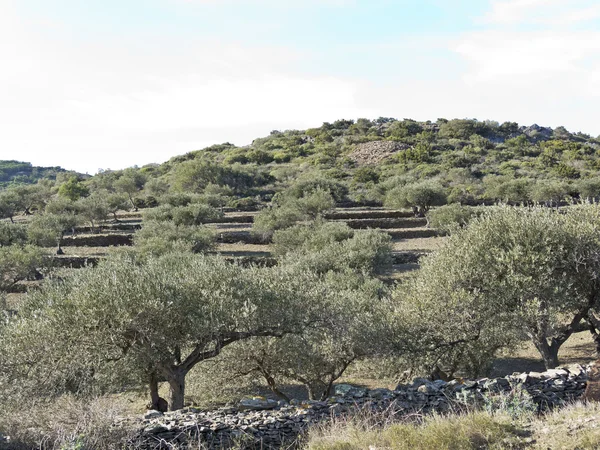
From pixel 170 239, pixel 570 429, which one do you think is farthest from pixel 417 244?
pixel 570 429

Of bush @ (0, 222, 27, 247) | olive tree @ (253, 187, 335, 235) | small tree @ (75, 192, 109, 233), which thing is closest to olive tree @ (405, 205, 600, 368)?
olive tree @ (253, 187, 335, 235)

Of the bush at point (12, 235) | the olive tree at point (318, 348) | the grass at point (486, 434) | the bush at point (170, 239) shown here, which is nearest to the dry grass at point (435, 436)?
the grass at point (486, 434)

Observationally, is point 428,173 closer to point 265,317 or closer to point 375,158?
point 375,158

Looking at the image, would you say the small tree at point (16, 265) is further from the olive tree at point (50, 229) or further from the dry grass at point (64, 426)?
the dry grass at point (64, 426)

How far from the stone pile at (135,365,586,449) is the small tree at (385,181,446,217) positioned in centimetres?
3982

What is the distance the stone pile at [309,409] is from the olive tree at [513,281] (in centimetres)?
227

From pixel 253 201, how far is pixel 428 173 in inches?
1287

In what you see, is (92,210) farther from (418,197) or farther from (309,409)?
(309,409)

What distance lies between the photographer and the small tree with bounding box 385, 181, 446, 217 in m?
50.9

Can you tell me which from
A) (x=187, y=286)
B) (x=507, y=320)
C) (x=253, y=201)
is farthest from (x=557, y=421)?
(x=253, y=201)

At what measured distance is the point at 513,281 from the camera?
1374 centimetres

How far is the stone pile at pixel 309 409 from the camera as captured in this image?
9992 mm

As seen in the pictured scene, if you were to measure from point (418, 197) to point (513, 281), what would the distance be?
38197 millimetres

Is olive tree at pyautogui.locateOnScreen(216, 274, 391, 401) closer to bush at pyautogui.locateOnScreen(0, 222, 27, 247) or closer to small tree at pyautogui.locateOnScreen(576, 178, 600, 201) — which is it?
bush at pyautogui.locateOnScreen(0, 222, 27, 247)
